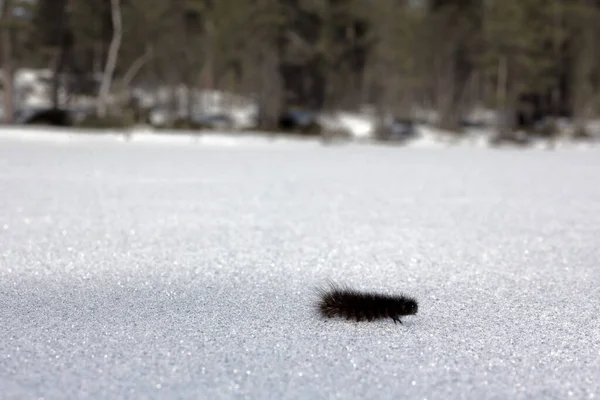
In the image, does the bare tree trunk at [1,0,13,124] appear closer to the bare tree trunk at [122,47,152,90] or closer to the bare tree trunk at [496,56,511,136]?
the bare tree trunk at [122,47,152,90]

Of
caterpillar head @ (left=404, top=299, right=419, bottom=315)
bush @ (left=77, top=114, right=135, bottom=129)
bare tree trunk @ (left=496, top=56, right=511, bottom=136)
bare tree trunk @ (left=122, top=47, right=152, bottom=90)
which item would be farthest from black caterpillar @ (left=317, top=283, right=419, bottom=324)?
bare tree trunk @ (left=496, top=56, right=511, bottom=136)

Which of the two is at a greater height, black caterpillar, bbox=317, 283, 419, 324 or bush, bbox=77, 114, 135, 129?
black caterpillar, bbox=317, 283, 419, 324

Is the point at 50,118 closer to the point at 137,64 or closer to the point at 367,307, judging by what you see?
the point at 137,64

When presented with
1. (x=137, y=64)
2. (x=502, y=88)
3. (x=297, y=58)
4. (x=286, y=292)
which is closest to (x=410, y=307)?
(x=286, y=292)

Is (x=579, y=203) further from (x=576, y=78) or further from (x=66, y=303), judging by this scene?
(x=576, y=78)

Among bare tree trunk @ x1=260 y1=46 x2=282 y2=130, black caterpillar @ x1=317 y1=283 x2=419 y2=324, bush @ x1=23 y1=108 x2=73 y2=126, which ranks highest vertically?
bare tree trunk @ x1=260 y1=46 x2=282 y2=130

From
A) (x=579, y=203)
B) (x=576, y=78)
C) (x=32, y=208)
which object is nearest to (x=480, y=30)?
(x=576, y=78)
